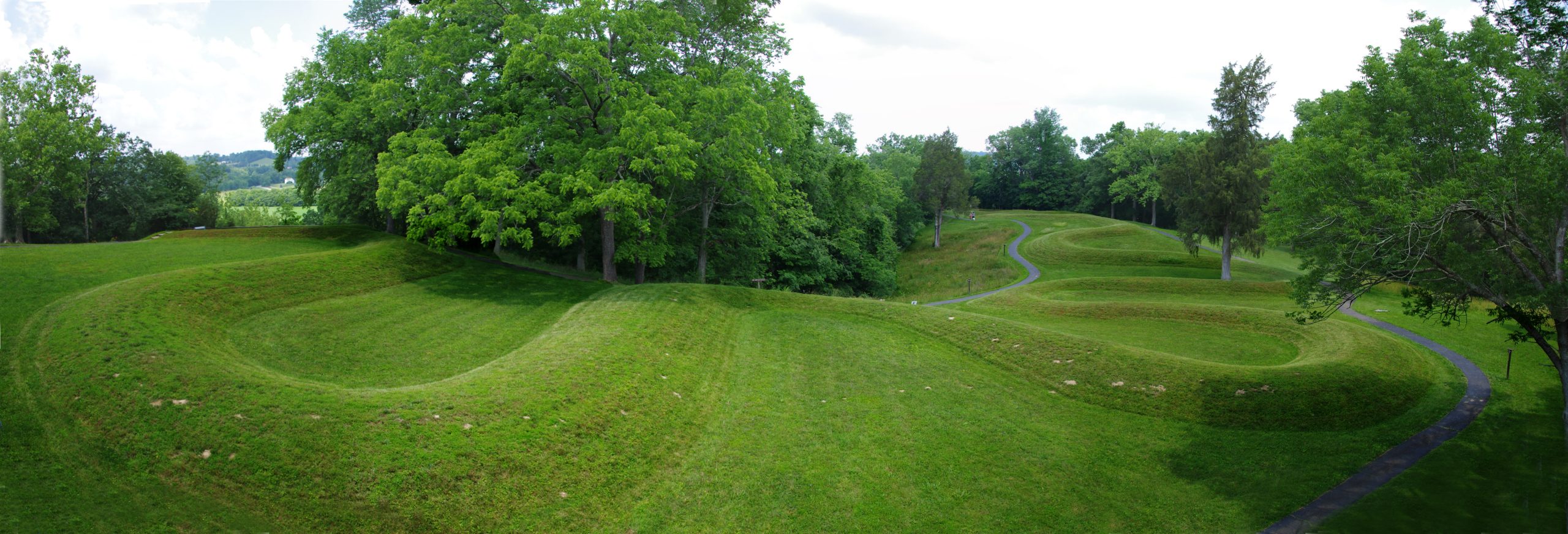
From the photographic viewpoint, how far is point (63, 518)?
29.8 ft

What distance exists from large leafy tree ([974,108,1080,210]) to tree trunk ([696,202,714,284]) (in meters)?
83.9

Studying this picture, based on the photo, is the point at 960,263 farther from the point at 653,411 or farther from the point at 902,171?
the point at 653,411

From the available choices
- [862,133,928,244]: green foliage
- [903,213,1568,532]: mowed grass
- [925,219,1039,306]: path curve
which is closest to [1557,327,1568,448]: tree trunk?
[903,213,1568,532]: mowed grass

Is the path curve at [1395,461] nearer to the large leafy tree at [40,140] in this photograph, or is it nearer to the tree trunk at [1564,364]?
the tree trunk at [1564,364]

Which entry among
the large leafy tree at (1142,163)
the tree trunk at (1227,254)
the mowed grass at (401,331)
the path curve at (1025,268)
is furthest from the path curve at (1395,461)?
the large leafy tree at (1142,163)

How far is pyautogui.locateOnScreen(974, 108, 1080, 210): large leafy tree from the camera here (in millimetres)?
107375

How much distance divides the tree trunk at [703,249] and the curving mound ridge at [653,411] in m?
8.53

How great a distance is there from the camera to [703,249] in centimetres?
3459

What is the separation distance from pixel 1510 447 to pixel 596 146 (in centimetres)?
2782

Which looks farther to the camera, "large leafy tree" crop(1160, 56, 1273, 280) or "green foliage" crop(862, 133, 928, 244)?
"green foliage" crop(862, 133, 928, 244)

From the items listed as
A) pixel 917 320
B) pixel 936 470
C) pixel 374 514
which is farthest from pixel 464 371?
pixel 917 320

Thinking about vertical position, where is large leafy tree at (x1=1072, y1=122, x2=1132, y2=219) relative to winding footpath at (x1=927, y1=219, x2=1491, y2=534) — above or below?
above

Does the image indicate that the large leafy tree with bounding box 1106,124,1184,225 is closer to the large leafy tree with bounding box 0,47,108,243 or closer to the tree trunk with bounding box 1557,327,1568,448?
the tree trunk with bounding box 1557,327,1568,448

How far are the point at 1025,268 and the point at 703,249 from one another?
30.7m
